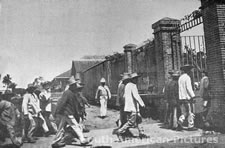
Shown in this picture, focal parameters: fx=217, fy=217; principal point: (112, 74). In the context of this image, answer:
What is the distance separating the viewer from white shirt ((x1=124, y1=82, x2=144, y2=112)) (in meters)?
5.24

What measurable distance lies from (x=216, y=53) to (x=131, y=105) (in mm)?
2357

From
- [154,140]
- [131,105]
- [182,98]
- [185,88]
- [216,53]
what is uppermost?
[216,53]

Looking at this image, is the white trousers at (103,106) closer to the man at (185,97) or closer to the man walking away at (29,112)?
the man walking away at (29,112)

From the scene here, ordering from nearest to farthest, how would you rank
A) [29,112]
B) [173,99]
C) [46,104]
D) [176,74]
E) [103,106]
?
[29,112] → [173,99] → [176,74] → [46,104] → [103,106]

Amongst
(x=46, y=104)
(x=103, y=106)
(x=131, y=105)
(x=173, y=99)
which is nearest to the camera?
(x=131, y=105)

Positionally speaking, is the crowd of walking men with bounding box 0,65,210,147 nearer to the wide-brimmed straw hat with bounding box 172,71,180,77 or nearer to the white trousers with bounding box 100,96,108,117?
the wide-brimmed straw hat with bounding box 172,71,180,77

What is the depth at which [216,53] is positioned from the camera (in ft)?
16.8

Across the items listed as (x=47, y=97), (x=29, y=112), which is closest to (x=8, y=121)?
(x=29, y=112)

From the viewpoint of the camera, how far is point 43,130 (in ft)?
19.0

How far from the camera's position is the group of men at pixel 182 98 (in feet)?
17.5

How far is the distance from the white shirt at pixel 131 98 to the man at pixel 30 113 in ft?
7.31

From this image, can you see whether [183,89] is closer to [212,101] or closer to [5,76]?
[212,101]

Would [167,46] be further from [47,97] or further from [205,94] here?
[47,97]

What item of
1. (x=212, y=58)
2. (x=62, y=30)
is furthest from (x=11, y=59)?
(x=212, y=58)
